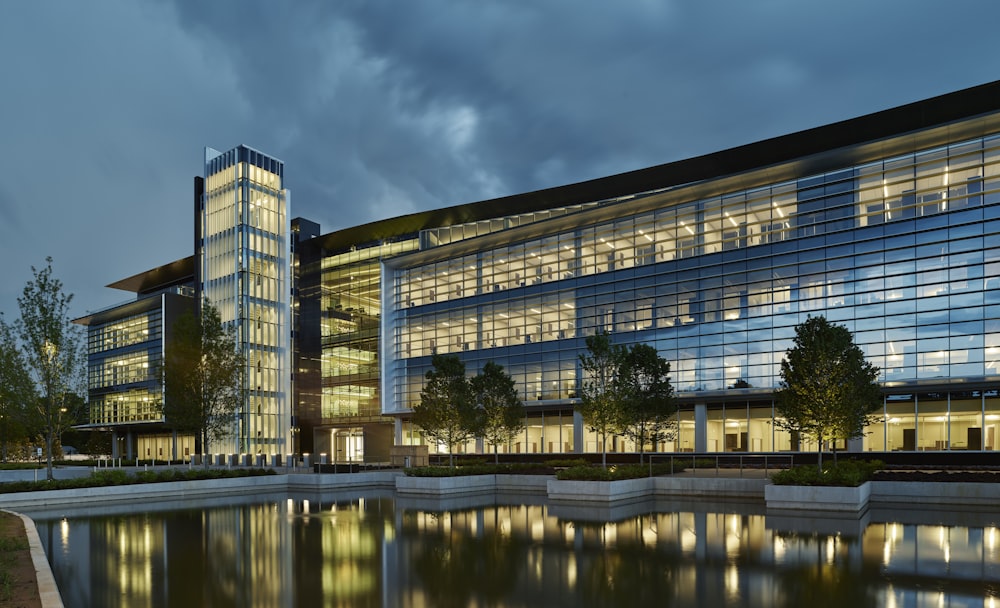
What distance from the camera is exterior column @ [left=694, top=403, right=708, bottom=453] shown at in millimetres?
46188

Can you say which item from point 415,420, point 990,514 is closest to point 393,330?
point 415,420

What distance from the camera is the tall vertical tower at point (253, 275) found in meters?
66.6

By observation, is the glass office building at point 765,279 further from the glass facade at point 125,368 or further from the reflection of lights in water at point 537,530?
the glass facade at point 125,368

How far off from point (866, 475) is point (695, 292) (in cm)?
1837

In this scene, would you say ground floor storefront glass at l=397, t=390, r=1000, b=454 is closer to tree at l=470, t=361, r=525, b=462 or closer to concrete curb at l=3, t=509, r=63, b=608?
tree at l=470, t=361, r=525, b=462

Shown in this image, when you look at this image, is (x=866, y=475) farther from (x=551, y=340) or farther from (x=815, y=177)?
(x=551, y=340)

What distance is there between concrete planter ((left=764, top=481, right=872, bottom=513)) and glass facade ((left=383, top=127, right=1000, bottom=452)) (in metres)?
14.8

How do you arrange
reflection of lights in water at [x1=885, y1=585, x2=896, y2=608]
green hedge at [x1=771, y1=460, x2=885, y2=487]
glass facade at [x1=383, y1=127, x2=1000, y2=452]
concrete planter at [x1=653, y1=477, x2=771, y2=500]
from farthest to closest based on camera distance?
glass facade at [x1=383, y1=127, x2=1000, y2=452] → concrete planter at [x1=653, y1=477, x2=771, y2=500] → green hedge at [x1=771, y1=460, x2=885, y2=487] → reflection of lights in water at [x1=885, y1=585, x2=896, y2=608]

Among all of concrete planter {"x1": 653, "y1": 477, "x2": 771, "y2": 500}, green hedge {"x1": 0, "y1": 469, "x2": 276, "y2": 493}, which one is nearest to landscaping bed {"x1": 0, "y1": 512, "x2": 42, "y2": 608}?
green hedge {"x1": 0, "y1": 469, "x2": 276, "y2": 493}

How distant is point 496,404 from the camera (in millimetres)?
42562

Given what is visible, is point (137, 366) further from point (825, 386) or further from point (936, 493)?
point (936, 493)

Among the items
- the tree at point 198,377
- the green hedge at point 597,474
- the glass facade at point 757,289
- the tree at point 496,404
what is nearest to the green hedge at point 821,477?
the green hedge at point 597,474

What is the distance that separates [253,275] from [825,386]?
172ft

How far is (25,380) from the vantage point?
119 ft
